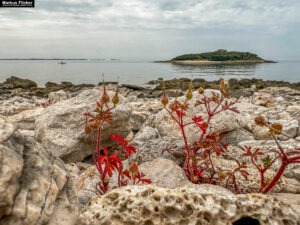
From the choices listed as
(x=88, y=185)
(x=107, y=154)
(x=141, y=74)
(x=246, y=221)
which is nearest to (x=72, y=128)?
(x=88, y=185)

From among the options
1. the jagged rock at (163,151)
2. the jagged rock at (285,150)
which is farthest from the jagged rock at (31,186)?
the jagged rock at (285,150)

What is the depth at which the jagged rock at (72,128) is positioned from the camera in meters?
4.16

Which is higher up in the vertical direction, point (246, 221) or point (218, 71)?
point (218, 71)

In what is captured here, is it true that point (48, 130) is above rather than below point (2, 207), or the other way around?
below

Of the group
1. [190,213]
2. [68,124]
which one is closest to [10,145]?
[190,213]

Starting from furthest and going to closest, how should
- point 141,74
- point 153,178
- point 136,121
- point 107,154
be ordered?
point 141,74
point 136,121
point 153,178
point 107,154

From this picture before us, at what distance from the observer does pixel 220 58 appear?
127500 millimetres

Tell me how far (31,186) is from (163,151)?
229cm

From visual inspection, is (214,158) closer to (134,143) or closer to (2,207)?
(134,143)

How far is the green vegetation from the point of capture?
12800 centimetres

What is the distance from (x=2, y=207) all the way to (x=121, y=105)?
11.1 feet

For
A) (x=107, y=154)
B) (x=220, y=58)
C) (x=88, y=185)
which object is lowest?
(x=88, y=185)

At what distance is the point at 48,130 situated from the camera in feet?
14.2

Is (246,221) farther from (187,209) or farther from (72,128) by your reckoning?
(72,128)
